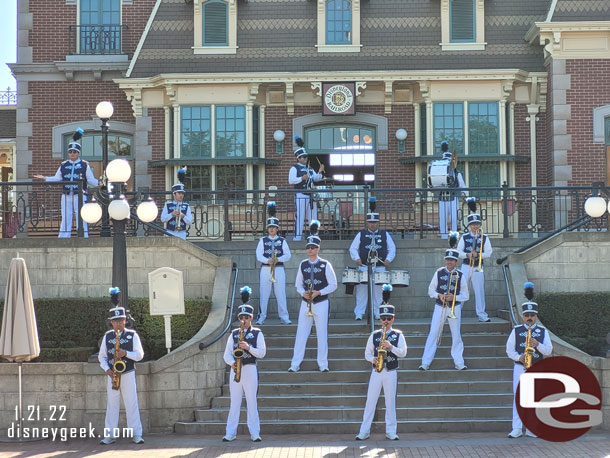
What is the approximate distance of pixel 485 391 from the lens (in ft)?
49.2

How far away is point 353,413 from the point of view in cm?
1457

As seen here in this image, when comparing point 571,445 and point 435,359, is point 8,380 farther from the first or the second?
point 571,445

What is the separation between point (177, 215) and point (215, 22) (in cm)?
742

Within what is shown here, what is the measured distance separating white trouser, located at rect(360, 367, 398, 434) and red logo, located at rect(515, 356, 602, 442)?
67.5 inches

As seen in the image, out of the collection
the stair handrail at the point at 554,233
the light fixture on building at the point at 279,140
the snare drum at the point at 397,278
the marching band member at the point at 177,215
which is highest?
the light fixture on building at the point at 279,140

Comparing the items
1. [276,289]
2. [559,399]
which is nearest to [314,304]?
[276,289]

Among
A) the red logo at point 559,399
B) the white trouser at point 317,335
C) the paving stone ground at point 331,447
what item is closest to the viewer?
the paving stone ground at point 331,447

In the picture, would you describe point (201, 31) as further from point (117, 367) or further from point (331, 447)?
point (331, 447)

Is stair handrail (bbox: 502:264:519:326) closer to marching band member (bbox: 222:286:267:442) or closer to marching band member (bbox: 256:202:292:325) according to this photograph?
marching band member (bbox: 256:202:292:325)

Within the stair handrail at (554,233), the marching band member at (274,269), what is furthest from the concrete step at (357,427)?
the stair handrail at (554,233)

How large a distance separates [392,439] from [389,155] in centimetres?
1122

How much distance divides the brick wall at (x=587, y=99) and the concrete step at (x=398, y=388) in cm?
904

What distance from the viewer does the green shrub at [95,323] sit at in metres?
16.0

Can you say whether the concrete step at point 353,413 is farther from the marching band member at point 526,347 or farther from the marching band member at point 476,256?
the marching band member at point 476,256
